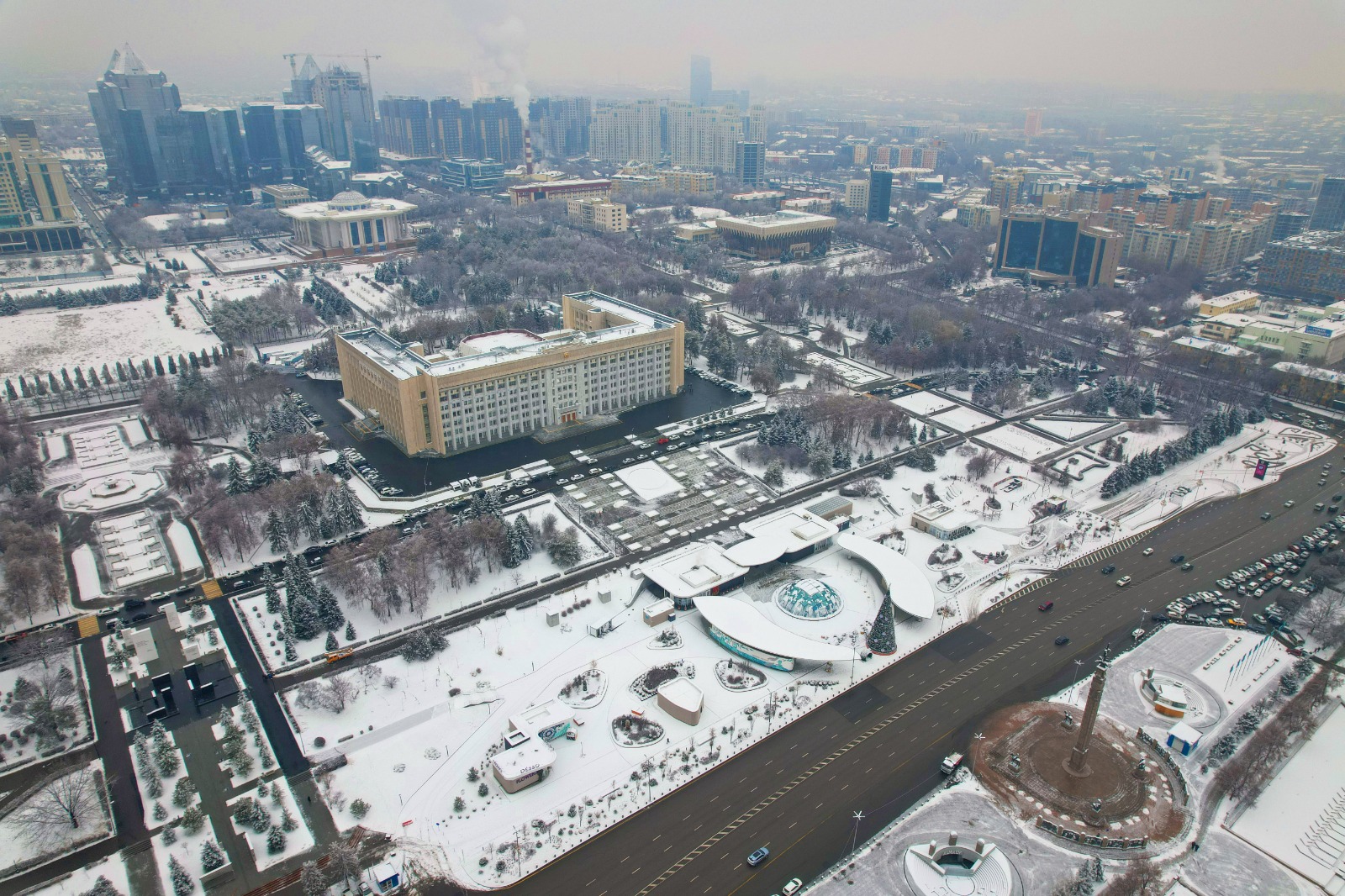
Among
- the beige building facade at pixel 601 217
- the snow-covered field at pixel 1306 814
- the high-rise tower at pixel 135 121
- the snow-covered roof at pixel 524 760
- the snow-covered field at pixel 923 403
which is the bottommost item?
the snow-covered field at pixel 1306 814

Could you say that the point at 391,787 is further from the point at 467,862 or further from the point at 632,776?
the point at 632,776

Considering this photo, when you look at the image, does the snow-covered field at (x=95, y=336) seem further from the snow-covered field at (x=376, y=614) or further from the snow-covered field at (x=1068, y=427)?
the snow-covered field at (x=1068, y=427)

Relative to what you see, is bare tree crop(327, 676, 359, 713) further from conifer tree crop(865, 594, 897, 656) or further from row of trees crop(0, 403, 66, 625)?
conifer tree crop(865, 594, 897, 656)

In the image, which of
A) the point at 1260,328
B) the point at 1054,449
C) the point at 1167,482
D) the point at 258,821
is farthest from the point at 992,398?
the point at 258,821

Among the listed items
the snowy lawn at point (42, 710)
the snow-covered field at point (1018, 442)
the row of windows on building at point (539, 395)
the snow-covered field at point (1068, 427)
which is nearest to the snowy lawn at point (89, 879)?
the snowy lawn at point (42, 710)

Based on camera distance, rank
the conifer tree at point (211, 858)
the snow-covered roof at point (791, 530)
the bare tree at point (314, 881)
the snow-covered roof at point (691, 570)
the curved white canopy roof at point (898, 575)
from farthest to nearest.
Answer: the snow-covered roof at point (791, 530)
the snow-covered roof at point (691, 570)
the curved white canopy roof at point (898, 575)
the conifer tree at point (211, 858)
the bare tree at point (314, 881)

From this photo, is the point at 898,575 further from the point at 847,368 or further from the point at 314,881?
the point at 847,368
